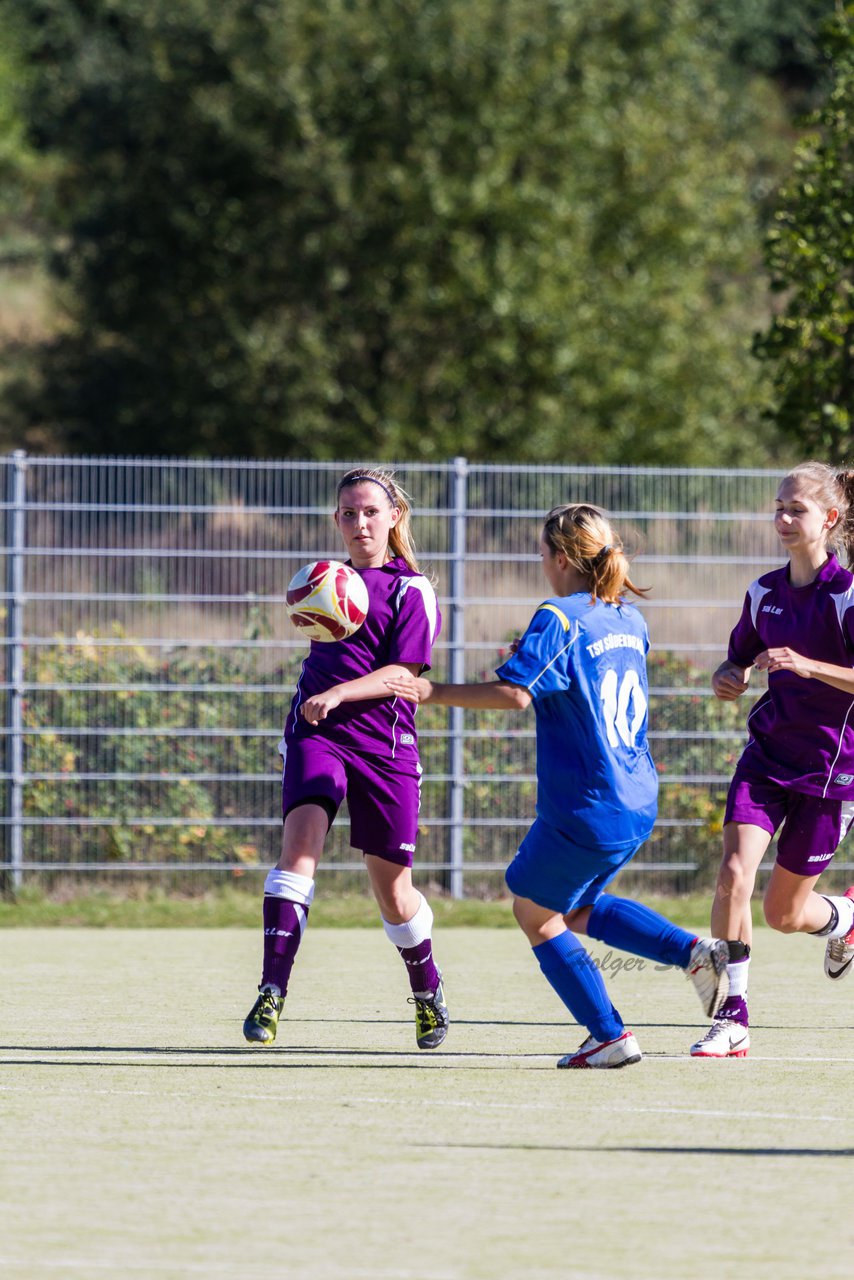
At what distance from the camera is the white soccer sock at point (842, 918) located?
7438 millimetres

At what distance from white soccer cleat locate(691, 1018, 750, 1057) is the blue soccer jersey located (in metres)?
0.80

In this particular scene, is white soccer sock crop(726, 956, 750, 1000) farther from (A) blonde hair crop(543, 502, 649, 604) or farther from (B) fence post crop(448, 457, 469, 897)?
(B) fence post crop(448, 457, 469, 897)

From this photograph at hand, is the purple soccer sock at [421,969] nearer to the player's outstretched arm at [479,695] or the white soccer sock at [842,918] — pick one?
the player's outstretched arm at [479,695]

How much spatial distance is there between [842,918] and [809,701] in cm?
111

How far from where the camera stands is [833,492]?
6797 mm

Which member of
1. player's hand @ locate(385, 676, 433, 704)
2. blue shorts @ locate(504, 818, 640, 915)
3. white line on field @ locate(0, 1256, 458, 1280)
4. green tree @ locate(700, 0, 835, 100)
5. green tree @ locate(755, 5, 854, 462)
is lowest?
white line on field @ locate(0, 1256, 458, 1280)

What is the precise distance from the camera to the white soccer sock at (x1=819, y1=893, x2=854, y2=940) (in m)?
7.44

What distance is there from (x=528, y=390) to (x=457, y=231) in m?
2.39

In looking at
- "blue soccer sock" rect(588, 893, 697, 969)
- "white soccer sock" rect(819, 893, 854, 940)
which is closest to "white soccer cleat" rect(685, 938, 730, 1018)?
"blue soccer sock" rect(588, 893, 697, 969)

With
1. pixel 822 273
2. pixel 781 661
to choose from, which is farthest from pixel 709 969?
pixel 822 273

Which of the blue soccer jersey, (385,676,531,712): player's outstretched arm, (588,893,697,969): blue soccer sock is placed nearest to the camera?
(385,676,531,712): player's outstretched arm

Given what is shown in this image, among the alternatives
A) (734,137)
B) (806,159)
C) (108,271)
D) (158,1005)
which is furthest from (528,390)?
(158,1005)

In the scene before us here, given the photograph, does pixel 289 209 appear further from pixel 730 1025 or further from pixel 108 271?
pixel 730 1025

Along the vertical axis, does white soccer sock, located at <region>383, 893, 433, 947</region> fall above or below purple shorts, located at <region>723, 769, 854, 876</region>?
below
